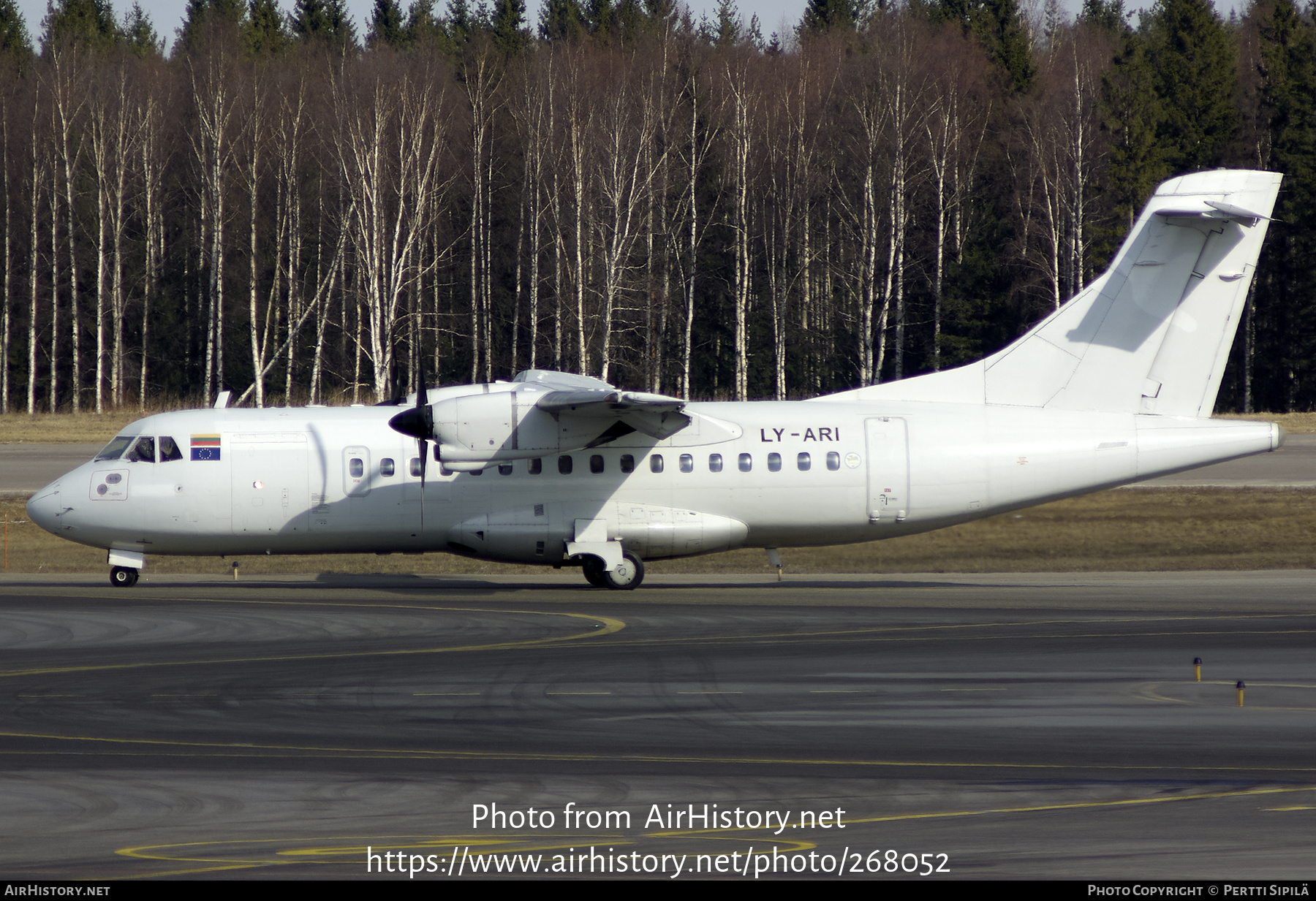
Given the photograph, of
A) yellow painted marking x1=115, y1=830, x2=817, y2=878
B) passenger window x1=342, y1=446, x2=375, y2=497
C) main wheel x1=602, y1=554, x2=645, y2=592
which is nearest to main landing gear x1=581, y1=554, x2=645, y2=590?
main wheel x1=602, y1=554, x2=645, y2=592

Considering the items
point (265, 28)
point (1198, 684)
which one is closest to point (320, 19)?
point (265, 28)

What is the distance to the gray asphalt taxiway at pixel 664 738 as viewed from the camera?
8.53 m

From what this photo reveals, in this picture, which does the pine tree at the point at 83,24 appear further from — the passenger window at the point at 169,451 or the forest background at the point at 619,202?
the passenger window at the point at 169,451

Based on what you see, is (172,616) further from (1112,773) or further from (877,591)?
(1112,773)

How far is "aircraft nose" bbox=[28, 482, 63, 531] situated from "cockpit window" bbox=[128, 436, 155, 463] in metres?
1.44

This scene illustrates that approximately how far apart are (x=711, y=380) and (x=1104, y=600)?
4252cm

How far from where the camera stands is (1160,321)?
24359 mm

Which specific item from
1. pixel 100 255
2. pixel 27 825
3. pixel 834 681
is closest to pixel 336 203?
pixel 100 255

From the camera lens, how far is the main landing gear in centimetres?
2445

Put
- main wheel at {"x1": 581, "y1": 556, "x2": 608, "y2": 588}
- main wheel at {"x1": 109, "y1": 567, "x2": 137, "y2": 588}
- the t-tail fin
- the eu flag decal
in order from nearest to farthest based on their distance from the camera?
the t-tail fin
the eu flag decal
main wheel at {"x1": 581, "y1": 556, "x2": 608, "y2": 588}
main wheel at {"x1": 109, "y1": 567, "x2": 137, "y2": 588}

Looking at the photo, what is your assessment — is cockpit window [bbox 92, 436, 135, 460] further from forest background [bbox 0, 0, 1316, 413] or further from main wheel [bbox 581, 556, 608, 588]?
forest background [bbox 0, 0, 1316, 413]

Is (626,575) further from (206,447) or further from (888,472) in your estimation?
(206,447)

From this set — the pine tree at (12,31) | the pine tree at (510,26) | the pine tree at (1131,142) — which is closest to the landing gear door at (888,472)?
the pine tree at (1131,142)

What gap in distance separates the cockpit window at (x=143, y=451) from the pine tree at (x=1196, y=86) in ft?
165
